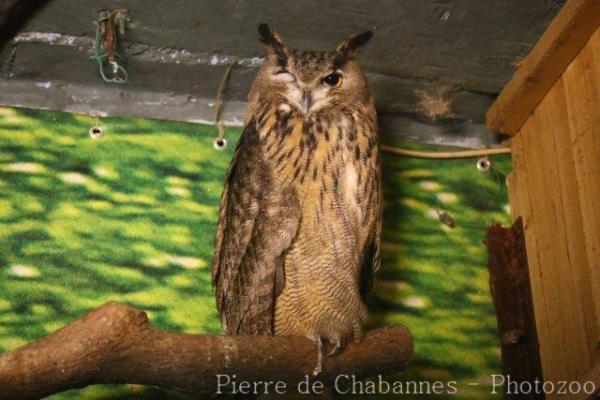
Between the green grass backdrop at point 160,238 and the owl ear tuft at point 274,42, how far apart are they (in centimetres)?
48

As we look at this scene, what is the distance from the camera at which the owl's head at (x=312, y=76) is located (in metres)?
2.19

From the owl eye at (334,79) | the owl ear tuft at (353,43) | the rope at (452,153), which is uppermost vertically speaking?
the owl ear tuft at (353,43)

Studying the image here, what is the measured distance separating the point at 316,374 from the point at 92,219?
→ 3.17 feet

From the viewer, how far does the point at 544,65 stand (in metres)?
2.30

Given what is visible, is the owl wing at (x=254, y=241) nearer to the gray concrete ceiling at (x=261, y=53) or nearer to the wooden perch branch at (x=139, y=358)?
the wooden perch branch at (x=139, y=358)

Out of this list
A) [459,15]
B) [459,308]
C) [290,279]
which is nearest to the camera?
[290,279]

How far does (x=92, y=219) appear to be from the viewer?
2463 mm

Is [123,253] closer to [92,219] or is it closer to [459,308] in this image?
[92,219]

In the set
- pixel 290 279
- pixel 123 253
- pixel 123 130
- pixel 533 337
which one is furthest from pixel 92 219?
pixel 533 337

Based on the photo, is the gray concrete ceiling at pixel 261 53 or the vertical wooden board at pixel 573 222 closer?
Answer: the vertical wooden board at pixel 573 222

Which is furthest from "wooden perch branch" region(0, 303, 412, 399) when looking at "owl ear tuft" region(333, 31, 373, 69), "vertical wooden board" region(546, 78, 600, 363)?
"owl ear tuft" region(333, 31, 373, 69)

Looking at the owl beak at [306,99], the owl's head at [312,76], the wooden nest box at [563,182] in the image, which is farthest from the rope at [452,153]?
the owl beak at [306,99]

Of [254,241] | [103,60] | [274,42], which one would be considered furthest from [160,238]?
[274,42]

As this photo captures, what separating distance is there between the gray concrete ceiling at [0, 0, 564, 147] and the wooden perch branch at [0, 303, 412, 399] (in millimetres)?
1001
